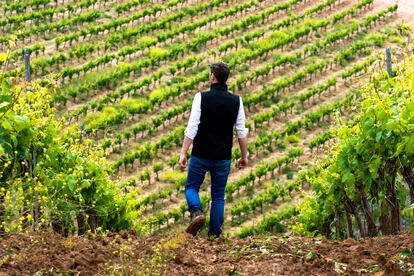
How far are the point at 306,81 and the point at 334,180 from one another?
15476 millimetres

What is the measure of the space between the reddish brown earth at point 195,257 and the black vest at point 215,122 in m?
1.72

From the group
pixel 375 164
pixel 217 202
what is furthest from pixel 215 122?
pixel 375 164

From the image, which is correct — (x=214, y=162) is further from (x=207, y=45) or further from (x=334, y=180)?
(x=207, y=45)

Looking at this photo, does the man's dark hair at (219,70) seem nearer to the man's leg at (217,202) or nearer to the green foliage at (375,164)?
the man's leg at (217,202)

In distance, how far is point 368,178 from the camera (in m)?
9.77

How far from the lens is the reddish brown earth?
24.7 feet

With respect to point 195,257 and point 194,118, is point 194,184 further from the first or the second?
point 195,257

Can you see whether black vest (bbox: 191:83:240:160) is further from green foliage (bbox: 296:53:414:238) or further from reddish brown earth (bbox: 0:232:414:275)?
reddish brown earth (bbox: 0:232:414:275)

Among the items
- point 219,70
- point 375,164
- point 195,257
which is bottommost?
point 195,257

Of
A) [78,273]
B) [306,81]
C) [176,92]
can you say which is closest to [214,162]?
[78,273]

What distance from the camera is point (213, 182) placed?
34.5 feet

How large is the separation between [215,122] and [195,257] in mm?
2241

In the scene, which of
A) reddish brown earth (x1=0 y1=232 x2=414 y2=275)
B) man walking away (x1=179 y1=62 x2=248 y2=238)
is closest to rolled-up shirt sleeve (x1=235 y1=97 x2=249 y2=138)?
man walking away (x1=179 y1=62 x2=248 y2=238)

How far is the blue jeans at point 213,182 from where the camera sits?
10.3 m
